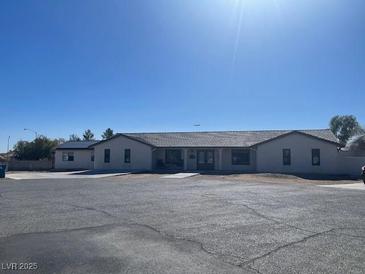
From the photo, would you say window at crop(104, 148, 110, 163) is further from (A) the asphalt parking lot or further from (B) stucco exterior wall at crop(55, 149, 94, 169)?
(A) the asphalt parking lot

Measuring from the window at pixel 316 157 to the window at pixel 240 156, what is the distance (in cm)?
621

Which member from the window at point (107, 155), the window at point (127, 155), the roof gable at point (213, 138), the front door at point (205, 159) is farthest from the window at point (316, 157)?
the window at point (107, 155)

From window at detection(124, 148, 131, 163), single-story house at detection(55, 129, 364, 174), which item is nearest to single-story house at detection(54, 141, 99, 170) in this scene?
single-story house at detection(55, 129, 364, 174)

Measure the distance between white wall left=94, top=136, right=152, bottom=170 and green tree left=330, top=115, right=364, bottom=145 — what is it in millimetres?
72959

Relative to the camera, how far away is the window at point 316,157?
33.3m

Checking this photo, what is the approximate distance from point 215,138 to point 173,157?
4.90 metres

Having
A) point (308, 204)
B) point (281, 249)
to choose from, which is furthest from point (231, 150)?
point (281, 249)

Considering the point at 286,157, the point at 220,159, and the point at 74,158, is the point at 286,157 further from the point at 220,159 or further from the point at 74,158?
the point at 74,158

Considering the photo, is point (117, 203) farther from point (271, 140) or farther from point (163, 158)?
point (163, 158)

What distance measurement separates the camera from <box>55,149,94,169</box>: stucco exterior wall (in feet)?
149

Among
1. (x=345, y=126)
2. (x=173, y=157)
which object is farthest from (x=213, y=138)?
(x=345, y=126)

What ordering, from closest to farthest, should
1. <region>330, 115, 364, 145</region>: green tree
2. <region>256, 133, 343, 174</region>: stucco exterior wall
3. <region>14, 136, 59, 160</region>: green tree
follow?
<region>256, 133, 343, 174</region>: stucco exterior wall, <region>14, 136, 59, 160</region>: green tree, <region>330, 115, 364, 145</region>: green tree

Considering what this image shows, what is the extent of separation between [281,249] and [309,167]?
2809 centimetres

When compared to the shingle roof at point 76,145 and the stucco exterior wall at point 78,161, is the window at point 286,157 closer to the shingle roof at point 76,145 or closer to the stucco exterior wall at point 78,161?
the stucco exterior wall at point 78,161
